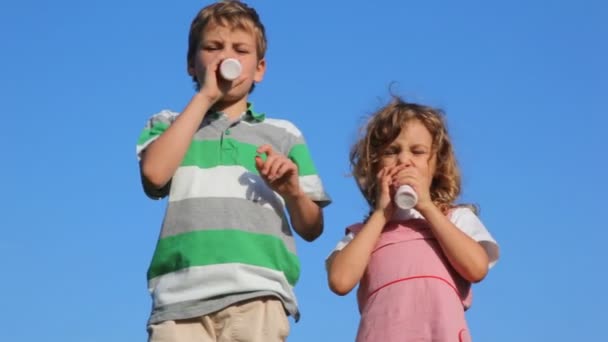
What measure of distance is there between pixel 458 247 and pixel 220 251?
5.06 ft

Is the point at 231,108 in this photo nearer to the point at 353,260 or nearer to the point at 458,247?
the point at 353,260

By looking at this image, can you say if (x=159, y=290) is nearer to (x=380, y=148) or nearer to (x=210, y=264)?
(x=210, y=264)

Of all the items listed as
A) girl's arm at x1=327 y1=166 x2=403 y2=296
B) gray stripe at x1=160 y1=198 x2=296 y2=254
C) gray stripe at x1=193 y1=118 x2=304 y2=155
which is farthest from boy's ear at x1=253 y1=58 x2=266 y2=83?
girl's arm at x1=327 y1=166 x2=403 y2=296

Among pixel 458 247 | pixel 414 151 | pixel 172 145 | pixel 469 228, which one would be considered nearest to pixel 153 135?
pixel 172 145

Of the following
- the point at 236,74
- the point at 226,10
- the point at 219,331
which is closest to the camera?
the point at 219,331

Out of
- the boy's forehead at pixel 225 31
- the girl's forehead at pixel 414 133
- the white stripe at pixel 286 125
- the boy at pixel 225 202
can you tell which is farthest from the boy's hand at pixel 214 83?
the girl's forehead at pixel 414 133

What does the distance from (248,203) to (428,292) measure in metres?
1.28

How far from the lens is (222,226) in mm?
5703

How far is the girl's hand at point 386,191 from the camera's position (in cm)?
639

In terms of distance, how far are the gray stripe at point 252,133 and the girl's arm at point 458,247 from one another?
952 mm

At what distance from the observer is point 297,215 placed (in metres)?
5.86

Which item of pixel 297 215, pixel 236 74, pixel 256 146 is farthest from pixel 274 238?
pixel 236 74

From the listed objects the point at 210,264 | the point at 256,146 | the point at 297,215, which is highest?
the point at 256,146

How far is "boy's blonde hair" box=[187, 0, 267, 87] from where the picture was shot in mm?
6184
